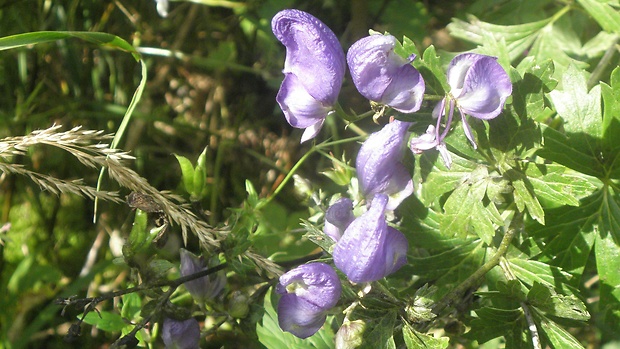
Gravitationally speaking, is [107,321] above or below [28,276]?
above

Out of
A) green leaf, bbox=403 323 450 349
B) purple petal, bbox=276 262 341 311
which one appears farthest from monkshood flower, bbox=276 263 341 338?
green leaf, bbox=403 323 450 349

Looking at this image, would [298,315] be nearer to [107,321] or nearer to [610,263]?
[107,321]

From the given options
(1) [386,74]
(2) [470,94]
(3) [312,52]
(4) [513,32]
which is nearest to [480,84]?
(2) [470,94]

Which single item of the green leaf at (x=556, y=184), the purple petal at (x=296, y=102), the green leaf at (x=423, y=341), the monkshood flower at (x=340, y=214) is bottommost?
the green leaf at (x=423, y=341)

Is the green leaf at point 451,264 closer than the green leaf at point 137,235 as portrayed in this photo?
No

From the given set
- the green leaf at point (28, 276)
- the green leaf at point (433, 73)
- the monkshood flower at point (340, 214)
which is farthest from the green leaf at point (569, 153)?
the green leaf at point (28, 276)

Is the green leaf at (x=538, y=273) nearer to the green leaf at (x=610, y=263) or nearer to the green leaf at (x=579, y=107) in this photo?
the green leaf at (x=610, y=263)

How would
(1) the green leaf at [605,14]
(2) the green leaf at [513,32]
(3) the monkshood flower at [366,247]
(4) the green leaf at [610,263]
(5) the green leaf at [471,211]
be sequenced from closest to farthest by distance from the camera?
(3) the monkshood flower at [366,247] → (5) the green leaf at [471,211] → (4) the green leaf at [610,263] → (1) the green leaf at [605,14] → (2) the green leaf at [513,32]
